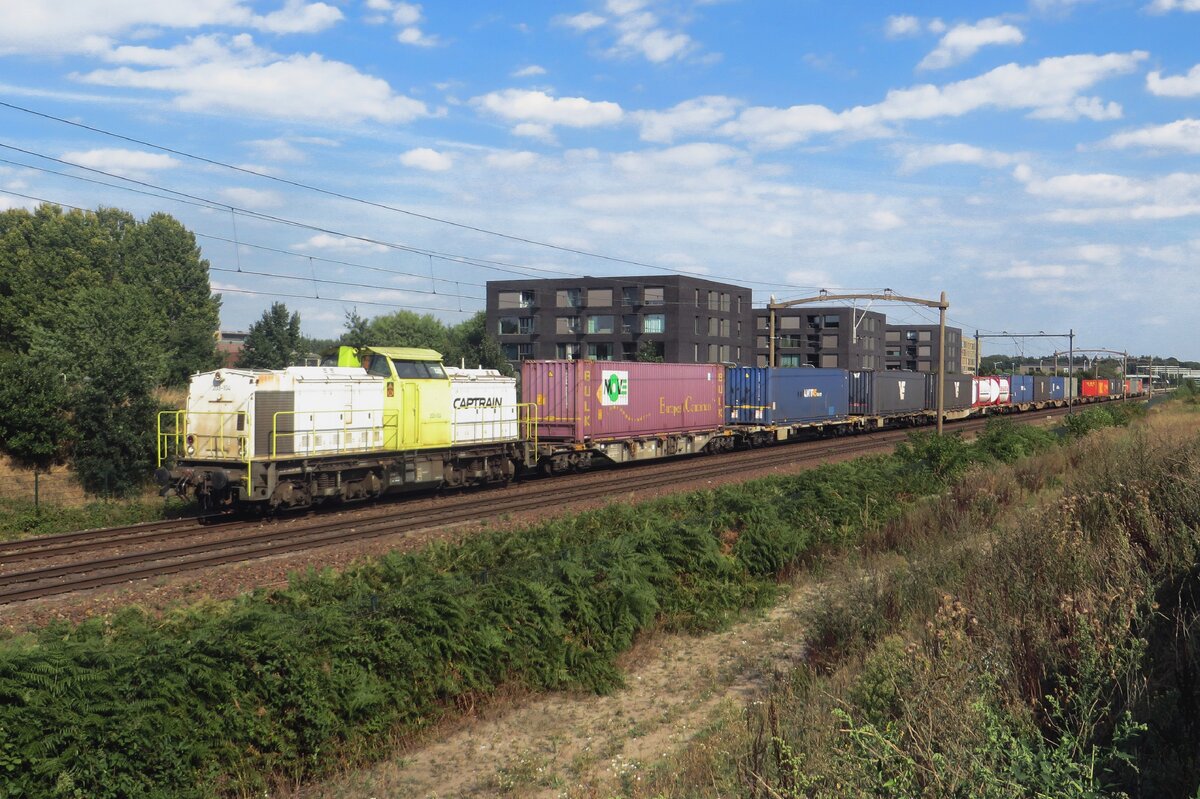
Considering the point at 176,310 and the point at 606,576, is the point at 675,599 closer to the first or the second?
the point at 606,576

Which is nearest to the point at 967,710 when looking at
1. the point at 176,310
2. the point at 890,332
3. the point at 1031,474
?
the point at 1031,474

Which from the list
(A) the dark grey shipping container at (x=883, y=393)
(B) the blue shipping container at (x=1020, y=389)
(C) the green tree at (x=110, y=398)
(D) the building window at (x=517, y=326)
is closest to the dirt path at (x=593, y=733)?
(C) the green tree at (x=110, y=398)

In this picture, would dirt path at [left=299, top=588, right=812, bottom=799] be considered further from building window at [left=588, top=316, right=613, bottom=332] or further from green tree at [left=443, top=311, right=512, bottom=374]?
building window at [left=588, top=316, right=613, bottom=332]

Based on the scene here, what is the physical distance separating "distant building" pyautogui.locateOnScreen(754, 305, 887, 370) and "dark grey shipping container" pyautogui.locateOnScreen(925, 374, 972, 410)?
164ft

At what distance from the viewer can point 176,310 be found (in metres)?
72.2

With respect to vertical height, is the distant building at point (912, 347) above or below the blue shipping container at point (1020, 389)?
above

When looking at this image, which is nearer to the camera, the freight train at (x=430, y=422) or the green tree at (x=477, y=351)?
the freight train at (x=430, y=422)

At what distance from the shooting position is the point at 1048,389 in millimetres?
73125

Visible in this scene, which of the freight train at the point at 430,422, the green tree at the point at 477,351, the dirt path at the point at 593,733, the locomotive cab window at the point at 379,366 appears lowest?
the dirt path at the point at 593,733

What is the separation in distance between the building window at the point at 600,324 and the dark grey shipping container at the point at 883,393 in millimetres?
37875

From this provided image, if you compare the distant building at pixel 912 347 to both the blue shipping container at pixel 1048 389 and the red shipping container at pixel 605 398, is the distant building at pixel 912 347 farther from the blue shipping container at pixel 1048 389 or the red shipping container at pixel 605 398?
the red shipping container at pixel 605 398

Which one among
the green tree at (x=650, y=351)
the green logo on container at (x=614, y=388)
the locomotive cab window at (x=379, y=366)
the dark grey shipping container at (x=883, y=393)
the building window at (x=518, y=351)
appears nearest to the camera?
the locomotive cab window at (x=379, y=366)

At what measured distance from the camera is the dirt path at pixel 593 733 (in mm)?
7520

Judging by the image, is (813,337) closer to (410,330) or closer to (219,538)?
(410,330)
